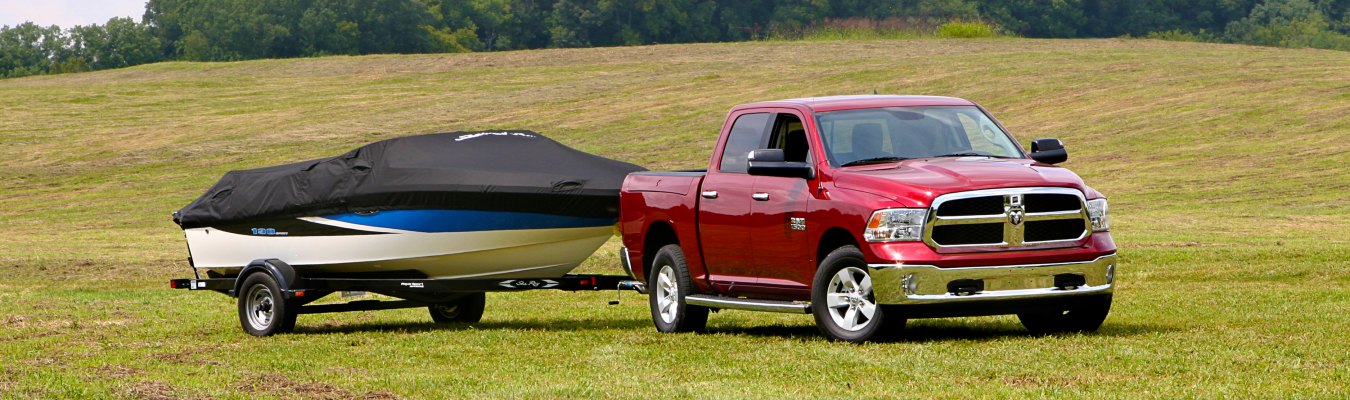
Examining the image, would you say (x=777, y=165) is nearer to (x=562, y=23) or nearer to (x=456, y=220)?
(x=456, y=220)

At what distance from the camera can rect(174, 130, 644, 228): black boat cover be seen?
49.2ft

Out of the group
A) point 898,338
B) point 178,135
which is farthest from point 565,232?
point 178,135

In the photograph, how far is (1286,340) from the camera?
11.6 m

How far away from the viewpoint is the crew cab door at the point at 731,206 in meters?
13.4

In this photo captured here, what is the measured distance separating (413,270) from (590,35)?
3652 inches

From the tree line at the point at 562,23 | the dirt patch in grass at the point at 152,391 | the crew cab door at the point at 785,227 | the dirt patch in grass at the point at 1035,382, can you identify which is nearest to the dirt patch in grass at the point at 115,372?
the dirt patch in grass at the point at 152,391

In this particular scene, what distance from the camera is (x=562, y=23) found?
107 metres

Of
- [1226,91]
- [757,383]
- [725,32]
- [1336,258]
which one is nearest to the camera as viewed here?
[757,383]

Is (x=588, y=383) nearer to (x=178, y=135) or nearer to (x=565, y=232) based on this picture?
(x=565, y=232)

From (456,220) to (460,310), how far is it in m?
2.54

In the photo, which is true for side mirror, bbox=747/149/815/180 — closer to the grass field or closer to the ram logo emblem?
the grass field

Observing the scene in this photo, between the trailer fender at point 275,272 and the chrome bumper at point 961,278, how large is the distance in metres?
5.90

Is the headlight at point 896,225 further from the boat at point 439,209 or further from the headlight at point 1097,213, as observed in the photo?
the boat at point 439,209

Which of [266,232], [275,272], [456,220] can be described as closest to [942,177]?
[456,220]
